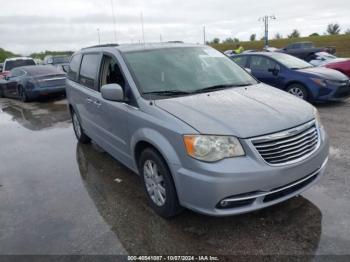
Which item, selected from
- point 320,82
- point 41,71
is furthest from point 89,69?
point 41,71

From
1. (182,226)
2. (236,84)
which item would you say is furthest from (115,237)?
(236,84)

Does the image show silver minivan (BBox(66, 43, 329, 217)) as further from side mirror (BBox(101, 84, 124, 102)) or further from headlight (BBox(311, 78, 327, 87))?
headlight (BBox(311, 78, 327, 87))

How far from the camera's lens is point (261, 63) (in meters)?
9.11

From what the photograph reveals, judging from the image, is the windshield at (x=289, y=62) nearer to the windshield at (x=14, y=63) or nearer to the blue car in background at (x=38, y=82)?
the blue car in background at (x=38, y=82)

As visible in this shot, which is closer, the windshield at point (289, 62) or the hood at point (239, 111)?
the hood at point (239, 111)

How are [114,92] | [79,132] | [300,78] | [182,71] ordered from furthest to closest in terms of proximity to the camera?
1. [300,78]
2. [79,132]
3. [182,71]
4. [114,92]

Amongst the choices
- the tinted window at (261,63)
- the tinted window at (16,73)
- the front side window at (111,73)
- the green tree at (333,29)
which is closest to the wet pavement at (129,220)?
the front side window at (111,73)

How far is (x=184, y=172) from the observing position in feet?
9.30

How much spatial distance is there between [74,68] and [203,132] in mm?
3874

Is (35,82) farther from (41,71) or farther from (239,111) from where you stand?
(239,111)

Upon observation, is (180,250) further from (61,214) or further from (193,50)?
(193,50)

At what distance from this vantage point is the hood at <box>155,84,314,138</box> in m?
2.82

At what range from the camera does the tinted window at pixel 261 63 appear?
351 inches

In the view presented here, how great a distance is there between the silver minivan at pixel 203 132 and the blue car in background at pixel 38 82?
8349 mm
